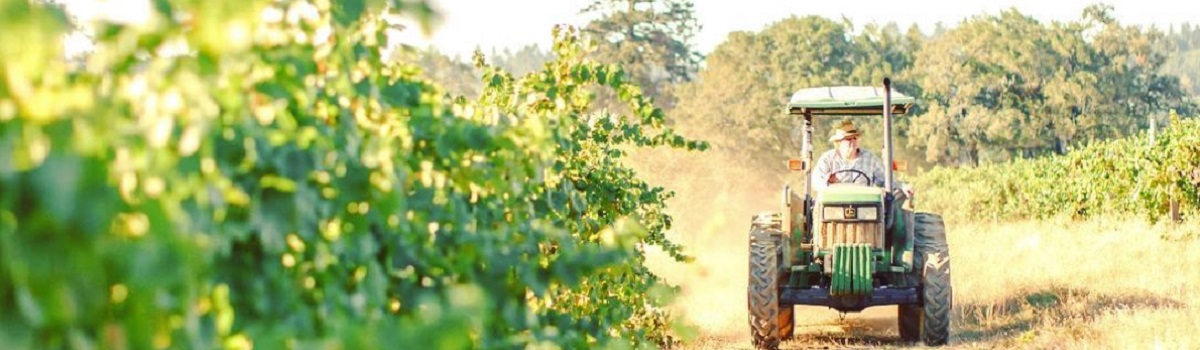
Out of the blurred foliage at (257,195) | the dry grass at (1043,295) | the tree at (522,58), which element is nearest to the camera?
the blurred foliage at (257,195)

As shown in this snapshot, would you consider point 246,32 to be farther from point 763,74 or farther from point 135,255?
point 763,74

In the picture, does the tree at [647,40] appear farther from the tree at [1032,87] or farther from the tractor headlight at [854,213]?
the tractor headlight at [854,213]

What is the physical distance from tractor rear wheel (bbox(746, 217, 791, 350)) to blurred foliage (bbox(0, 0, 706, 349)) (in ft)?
20.4

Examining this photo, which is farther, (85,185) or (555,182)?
(555,182)

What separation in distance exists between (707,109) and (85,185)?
5948 centimetres

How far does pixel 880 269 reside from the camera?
10117 millimetres

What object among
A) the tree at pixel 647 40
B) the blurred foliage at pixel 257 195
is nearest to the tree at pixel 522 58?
the tree at pixel 647 40

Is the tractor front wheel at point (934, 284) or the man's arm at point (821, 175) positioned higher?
the man's arm at point (821, 175)

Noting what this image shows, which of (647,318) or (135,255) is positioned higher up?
(135,255)

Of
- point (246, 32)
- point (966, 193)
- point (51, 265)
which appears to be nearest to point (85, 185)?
point (51, 265)

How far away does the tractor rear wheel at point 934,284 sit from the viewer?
9.73 m

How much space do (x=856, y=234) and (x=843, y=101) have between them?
38.7 inches

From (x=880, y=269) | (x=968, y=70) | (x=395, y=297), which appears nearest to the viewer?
(x=395, y=297)

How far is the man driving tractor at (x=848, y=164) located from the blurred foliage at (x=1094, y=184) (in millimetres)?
9403
